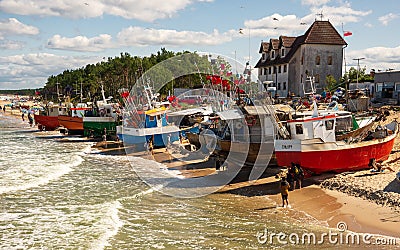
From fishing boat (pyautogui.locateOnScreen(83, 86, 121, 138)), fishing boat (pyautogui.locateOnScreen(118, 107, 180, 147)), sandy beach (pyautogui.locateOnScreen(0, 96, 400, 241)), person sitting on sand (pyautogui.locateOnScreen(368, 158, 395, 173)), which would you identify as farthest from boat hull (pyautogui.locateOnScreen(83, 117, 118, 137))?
person sitting on sand (pyautogui.locateOnScreen(368, 158, 395, 173))

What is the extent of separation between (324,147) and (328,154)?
1.57 feet

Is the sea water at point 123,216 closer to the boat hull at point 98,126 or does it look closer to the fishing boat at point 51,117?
the boat hull at point 98,126

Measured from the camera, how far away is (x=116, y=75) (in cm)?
7888

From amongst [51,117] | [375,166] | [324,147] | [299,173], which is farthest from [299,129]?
[51,117]

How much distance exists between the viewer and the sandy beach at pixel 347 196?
1614cm

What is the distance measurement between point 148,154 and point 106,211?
15613mm

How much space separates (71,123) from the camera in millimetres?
49125

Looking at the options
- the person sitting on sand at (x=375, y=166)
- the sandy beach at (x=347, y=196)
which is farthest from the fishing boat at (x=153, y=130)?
the person sitting on sand at (x=375, y=166)

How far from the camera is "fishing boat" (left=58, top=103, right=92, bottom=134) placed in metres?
48.1

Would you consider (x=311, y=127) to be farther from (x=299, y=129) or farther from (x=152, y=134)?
(x=152, y=134)

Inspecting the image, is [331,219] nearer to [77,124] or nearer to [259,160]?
A: [259,160]

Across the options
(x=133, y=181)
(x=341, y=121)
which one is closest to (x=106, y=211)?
(x=133, y=181)

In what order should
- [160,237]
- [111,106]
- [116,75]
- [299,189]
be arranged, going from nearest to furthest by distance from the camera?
[160,237] < [299,189] < [111,106] < [116,75]

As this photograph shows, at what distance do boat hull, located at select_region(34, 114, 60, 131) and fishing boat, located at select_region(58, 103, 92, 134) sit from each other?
3.48m
